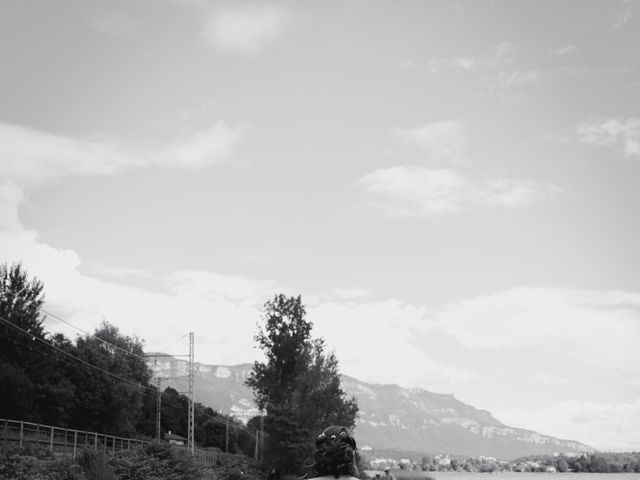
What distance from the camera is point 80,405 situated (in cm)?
8100

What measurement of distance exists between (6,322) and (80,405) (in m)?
14.0

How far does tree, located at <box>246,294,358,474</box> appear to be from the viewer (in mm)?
65938

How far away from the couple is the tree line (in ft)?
196

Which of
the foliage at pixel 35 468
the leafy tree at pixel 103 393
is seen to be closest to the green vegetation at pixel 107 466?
the foliage at pixel 35 468

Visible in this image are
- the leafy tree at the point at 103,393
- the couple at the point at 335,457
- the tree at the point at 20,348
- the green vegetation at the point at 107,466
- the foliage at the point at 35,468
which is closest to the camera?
the couple at the point at 335,457

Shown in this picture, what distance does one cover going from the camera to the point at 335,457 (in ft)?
15.3

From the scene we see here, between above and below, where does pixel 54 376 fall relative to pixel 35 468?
above

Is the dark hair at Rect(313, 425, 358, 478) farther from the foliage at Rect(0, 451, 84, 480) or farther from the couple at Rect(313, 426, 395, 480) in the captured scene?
the foliage at Rect(0, 451, 84, 480)

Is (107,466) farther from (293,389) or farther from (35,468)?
(293,389)

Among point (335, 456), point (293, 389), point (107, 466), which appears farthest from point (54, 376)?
point (335, 456)

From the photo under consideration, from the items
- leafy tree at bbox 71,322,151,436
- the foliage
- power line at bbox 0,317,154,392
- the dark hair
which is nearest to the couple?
the dark hair

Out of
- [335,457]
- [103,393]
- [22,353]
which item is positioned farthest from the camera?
[103,393]

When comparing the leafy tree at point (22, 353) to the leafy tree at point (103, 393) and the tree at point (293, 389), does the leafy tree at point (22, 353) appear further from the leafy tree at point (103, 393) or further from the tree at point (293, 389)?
the tree at point (293, 389)

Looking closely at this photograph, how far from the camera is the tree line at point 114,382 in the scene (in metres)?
65.9
